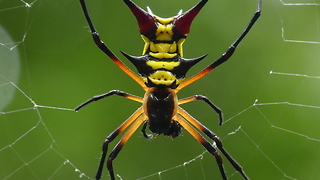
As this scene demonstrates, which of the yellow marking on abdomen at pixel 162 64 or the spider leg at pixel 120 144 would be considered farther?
the spider leg at pixel 120 144

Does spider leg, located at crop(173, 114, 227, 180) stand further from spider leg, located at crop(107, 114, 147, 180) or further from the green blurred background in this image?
the green blurred background

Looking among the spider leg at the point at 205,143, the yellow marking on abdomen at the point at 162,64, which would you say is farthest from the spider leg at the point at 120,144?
the yellow marking on abdomen at the point at 162,64

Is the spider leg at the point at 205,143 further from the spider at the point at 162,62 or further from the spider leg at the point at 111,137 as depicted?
the spider leg at the point at 111,137

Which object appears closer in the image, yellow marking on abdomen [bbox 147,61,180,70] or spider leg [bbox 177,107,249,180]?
yellow marking on abdomen [bbox 147,61,180,70]

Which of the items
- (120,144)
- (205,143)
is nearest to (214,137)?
(205,143)

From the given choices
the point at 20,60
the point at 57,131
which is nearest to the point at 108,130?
the point at 57,131

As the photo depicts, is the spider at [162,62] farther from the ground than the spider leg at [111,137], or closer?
farther from the ground

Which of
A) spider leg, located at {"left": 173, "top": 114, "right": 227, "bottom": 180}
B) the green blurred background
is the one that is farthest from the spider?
the green blurred background

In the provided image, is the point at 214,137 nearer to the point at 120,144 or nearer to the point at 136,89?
the point at 120,144

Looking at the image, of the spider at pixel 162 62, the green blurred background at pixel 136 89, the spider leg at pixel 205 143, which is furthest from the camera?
the green blurred background at pixel 136 89
